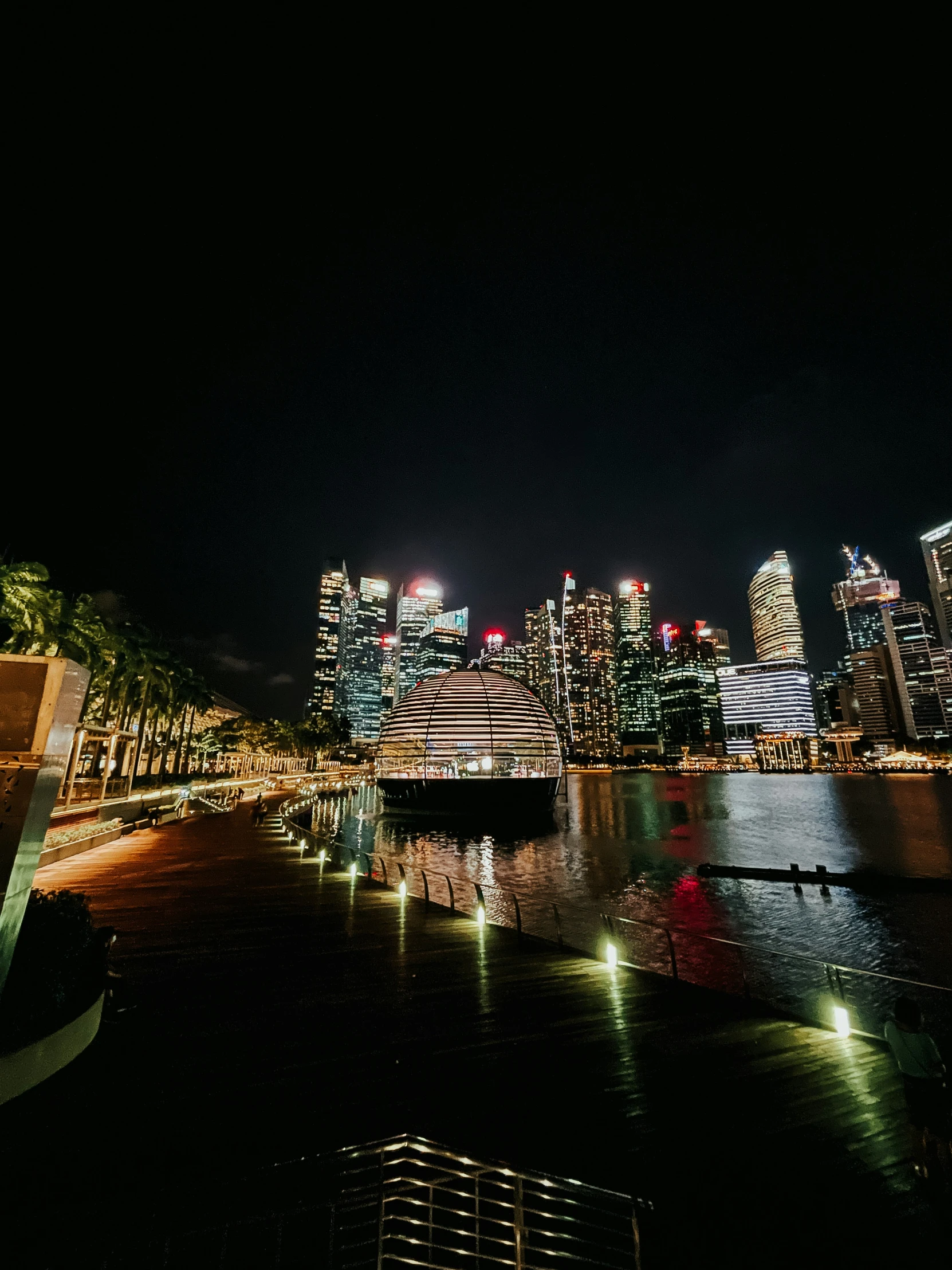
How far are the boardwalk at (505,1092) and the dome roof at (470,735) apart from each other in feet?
188

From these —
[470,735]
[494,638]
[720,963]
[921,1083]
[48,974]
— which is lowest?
[720,963]

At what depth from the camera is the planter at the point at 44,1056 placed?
610 centimetres

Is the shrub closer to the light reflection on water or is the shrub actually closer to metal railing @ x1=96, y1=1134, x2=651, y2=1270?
metal railing @ x1=96, y1=1134, x2=651, y2=1270

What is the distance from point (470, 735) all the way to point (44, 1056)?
6698 cm

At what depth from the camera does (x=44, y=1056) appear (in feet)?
21.6

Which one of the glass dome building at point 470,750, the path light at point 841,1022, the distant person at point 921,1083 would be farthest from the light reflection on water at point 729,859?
the distant person at point 921,1083

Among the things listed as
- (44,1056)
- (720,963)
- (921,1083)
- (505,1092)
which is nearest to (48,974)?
(44,1056)

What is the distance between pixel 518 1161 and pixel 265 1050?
4013mm

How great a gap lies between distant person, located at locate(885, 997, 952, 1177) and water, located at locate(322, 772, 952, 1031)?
1189 cm

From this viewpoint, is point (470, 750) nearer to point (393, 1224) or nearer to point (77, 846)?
point (77, 846)

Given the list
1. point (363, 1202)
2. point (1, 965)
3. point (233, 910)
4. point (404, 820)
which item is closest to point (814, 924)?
point (233, 910)

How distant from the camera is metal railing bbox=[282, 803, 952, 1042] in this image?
32.8ft

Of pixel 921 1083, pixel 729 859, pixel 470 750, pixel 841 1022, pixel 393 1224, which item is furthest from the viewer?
pixel 470 750

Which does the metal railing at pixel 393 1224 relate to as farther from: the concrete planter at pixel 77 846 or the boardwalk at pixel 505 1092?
the concrete planter at pixel 77 846
